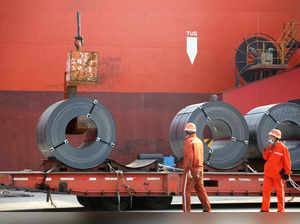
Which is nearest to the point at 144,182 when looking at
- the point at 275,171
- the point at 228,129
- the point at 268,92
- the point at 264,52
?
the point at 228,129

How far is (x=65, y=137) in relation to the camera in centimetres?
1088

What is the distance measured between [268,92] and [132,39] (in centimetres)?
612

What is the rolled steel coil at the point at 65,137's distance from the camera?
10.8 metres

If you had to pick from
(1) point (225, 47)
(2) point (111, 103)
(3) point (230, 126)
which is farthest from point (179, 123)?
(1) point (225, 47)

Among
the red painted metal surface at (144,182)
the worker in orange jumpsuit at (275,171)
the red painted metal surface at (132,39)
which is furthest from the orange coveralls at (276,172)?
the red painted metal surface at (132,39)

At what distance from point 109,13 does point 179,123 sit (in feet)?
29.7

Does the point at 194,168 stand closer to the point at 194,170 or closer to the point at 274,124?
the point at 194,170

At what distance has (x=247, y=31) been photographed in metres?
20.5

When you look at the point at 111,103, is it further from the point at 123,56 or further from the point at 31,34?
the point at 31,34

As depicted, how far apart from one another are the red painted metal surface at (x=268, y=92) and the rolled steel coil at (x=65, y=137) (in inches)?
235

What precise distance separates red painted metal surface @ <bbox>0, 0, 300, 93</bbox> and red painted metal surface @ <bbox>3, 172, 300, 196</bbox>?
8.54m

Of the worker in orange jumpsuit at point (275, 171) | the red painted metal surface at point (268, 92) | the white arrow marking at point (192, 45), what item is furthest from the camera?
the white arrow marking at point (192, 45)

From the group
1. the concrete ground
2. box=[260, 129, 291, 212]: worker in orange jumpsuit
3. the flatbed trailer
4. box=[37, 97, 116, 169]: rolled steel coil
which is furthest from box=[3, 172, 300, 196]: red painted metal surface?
box=[260, 129, 291, 212]: worker in orange jumpsuit

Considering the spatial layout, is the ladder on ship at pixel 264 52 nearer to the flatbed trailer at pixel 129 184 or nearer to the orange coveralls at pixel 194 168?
the flatbed trailer at pixel 129 184
